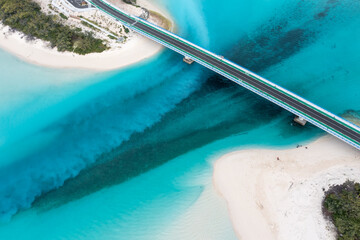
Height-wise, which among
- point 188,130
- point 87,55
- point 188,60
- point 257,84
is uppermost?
point 87,55

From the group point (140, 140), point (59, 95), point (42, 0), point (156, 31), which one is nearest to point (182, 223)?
point (140, 140)

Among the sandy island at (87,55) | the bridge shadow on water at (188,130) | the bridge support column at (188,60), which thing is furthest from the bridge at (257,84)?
the sandy island at (87,55)

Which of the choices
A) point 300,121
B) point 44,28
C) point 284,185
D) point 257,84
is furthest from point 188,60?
point 44,28

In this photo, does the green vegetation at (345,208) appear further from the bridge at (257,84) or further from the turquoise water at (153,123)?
the turquoise water at (153,123)

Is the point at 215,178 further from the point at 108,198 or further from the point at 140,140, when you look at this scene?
the point at 108,198

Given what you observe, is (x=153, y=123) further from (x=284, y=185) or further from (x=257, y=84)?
(x=284, y=185)
